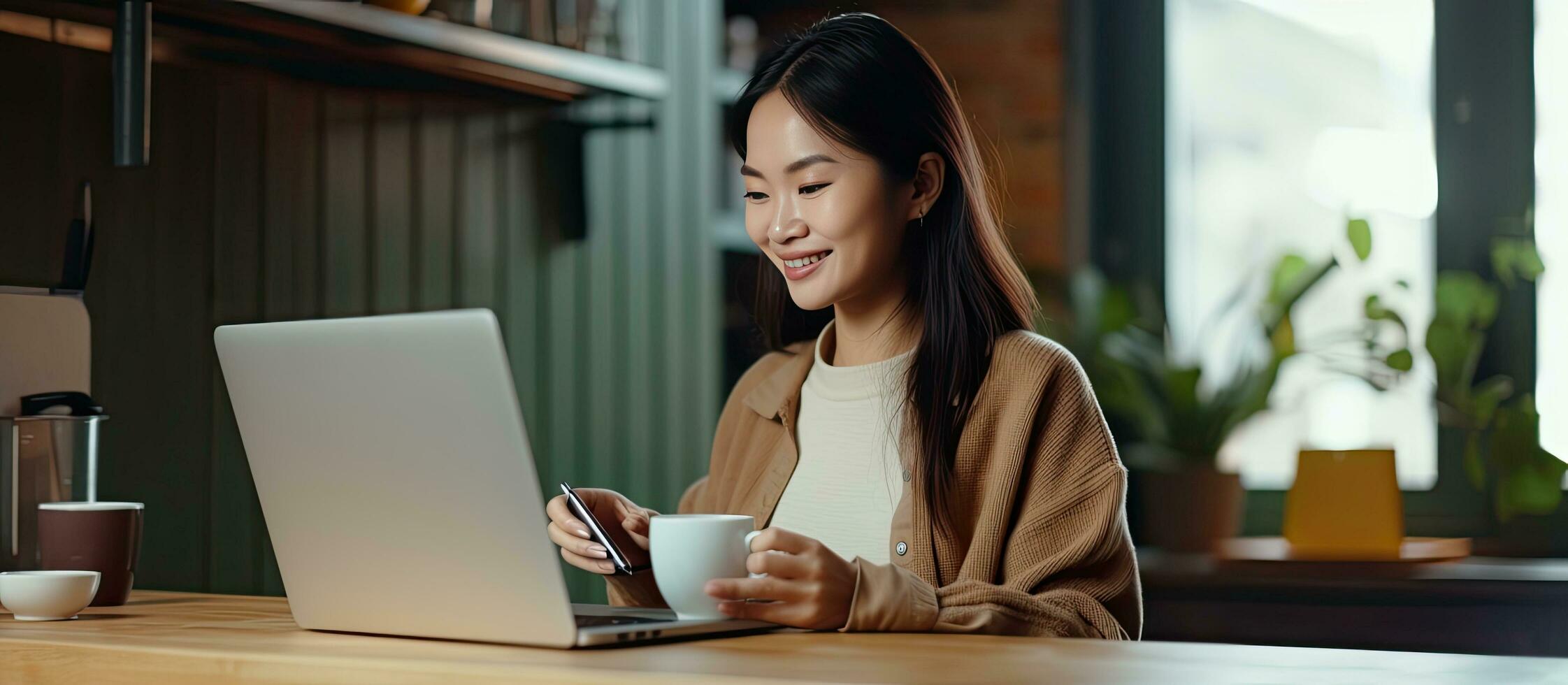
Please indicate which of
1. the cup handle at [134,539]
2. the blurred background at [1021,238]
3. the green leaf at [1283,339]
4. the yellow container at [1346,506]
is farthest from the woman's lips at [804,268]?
the green leaf at [1283,339]

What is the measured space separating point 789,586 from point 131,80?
104 centimetres

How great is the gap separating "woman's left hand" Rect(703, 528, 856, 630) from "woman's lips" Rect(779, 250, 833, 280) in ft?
1.43

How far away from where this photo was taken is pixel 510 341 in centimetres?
243

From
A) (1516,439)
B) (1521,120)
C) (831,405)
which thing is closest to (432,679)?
(831,405)

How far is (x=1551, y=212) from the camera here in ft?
9.31

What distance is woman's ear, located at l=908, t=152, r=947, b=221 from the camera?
1.51 m

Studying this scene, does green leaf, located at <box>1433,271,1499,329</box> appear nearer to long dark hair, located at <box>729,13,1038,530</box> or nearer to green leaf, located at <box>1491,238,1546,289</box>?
green leaf, located at <box>1491,238,1546,289</box>

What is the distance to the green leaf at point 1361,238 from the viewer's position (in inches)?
114

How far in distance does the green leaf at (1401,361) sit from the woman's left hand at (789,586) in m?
2.06

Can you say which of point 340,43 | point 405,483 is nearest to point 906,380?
point 405,483

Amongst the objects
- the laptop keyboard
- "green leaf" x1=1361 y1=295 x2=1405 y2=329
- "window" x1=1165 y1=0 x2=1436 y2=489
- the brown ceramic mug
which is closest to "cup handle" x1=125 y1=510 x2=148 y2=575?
the brown ceramic mug

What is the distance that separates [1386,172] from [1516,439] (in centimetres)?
60

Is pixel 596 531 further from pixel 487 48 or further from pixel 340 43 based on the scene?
pixel 487 48

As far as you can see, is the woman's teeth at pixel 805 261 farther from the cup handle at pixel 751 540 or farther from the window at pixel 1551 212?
the window at pixel 1551 212
